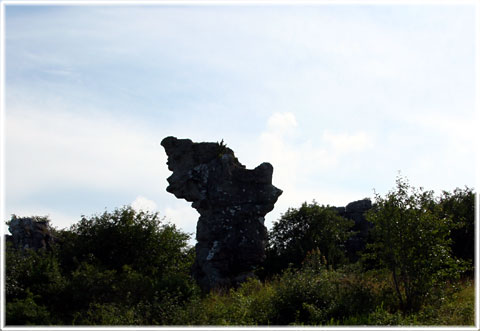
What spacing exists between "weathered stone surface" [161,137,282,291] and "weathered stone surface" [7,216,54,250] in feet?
18.5

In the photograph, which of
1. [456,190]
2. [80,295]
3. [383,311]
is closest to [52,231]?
[80,295]

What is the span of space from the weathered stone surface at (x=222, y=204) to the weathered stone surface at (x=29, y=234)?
5.64 m

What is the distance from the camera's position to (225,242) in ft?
62.9

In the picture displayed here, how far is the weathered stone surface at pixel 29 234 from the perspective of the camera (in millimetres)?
20797

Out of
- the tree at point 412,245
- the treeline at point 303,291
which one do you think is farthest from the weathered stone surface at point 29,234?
the tree at point 412,245

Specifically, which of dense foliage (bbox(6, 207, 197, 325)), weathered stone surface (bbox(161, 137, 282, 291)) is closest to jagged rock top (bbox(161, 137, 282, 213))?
weathered stone surface (bbox(161, 137, 282, 291))

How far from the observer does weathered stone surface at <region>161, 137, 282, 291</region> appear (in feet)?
62.6

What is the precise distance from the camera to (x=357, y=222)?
28.0 meters

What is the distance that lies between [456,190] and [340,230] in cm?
669

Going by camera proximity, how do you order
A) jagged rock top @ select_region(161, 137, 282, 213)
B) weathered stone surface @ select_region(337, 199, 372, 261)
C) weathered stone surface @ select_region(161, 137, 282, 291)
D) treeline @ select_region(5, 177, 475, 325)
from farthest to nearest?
weathered stone surface @ select_region(337, 199, 372, 261) < jagged rock top @ select_region(161, 137, 282, 213) < weathered stone surface @ select_region(161, 137, 282, 291) < treeline @ select_region(5, 177, 475, 325)

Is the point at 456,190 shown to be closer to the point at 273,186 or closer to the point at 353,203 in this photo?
the point at 353,203

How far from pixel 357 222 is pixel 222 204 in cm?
1125

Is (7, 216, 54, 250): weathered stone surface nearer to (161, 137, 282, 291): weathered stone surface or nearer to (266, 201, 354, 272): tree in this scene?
(161, 137, 282, 291): weathered stone surface

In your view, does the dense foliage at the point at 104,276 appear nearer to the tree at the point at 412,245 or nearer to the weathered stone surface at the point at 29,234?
Result: the weathered stone surface at the point at 29,234
